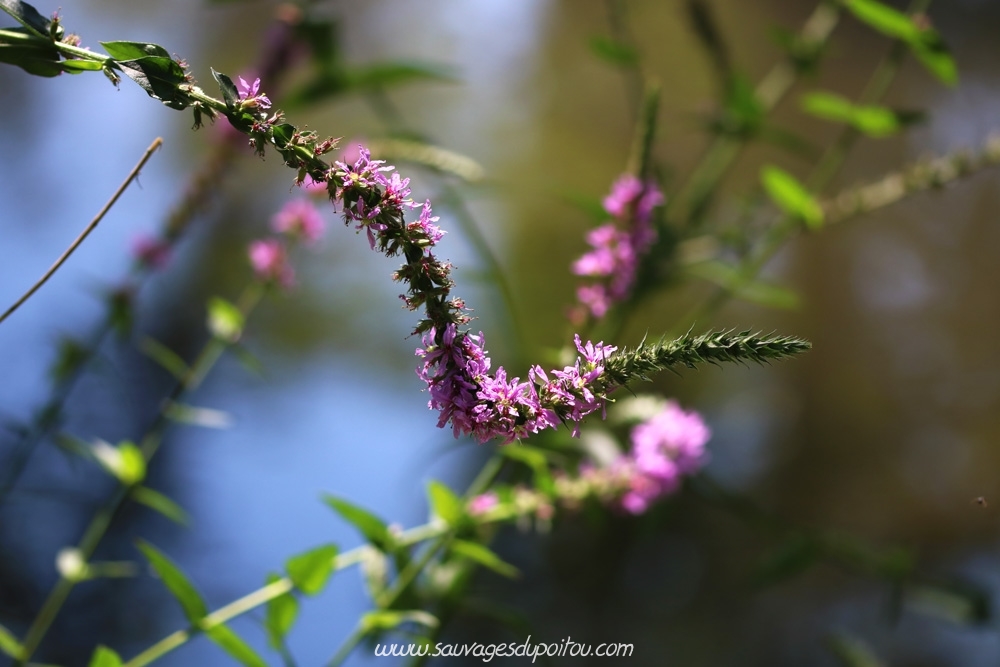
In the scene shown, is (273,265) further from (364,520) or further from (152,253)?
(364,520)

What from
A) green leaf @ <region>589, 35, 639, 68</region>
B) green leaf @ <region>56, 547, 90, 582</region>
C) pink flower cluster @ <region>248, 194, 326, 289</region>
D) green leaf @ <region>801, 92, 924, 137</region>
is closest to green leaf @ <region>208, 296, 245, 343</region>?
pink flower cluster @ <region>248, 194, 326, 289</region>

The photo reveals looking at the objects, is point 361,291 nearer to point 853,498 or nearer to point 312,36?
point 312,36

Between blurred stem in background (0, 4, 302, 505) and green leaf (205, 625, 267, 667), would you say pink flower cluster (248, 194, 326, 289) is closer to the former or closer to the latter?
blurred stem in background (0, 4, 302, 505)

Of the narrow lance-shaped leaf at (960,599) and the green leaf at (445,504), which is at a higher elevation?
the narrow lance-shaped leaf at (960,599)

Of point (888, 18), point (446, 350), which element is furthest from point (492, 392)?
point (888, 18)

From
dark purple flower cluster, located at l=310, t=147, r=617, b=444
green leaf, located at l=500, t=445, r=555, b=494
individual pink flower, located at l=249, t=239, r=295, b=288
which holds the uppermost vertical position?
individual pink flower, located at l=249, t=239, r=295, b=288

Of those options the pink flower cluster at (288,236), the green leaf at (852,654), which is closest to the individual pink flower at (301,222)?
the pink flower cluster at (288,236)

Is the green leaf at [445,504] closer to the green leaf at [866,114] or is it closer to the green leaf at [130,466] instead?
the green leaf at [130,466]
